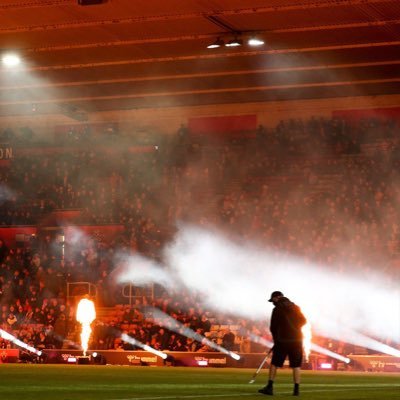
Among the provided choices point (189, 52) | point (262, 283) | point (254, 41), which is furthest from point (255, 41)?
point (262, 283)

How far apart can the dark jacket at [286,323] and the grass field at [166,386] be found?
2.87ft

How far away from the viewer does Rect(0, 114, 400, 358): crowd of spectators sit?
34.5 metres

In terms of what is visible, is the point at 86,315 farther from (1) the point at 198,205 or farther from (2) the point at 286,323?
(2) the point at 286,323

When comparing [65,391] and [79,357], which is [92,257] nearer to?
[79,357]

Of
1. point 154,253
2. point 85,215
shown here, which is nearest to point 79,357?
point 154,253

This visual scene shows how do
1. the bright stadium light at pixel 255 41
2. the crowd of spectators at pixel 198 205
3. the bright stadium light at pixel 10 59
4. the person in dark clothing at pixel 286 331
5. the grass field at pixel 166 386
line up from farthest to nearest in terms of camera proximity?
the crowd of spectators at pixel 198 205 → the bright stadium light at pixel 10 59 → the bright stadium light at pixel 255 41 → the person in dark clothing at pixel 286 331 → the grass field at pixel 166 386

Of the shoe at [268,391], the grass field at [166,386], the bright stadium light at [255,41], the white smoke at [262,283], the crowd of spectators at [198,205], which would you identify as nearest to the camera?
the grass field at [166,386]

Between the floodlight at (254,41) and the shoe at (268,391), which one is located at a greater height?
the floodlight at (254,41)

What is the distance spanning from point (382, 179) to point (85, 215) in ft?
36.9

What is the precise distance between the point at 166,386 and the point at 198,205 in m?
21.7

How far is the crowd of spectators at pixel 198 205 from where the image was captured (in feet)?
113

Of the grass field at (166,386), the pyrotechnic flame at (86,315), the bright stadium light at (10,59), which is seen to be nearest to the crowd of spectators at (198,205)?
the pyrotechnic flame at (86,315)

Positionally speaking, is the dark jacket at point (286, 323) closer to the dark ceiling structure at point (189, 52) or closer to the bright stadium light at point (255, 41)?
the dark ceiling structure at point (189, 52)

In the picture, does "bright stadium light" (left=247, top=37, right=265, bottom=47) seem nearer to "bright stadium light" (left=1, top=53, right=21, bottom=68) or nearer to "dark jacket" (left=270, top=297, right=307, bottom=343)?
"bright stadium light" (left=1, top=53, right=21, bottom=68)
